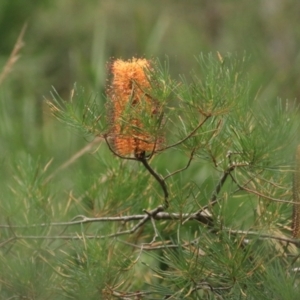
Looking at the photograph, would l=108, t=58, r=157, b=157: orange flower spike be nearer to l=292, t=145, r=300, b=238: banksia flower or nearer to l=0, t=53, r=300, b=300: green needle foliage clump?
l=0, t=53, r=300, b=300: green needle foliage clump

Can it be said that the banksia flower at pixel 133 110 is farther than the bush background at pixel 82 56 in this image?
No

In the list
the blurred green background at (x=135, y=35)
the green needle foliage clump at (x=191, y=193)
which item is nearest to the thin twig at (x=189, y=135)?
the green needle foliage clump at (x=191, y=193)

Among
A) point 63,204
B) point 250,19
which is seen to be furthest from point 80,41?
point 63,204

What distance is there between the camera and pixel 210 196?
120 cm

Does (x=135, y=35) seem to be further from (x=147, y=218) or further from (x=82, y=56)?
(x=147, y=218)

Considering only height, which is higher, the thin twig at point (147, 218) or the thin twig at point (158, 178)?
the thin twig at point (158, 178)

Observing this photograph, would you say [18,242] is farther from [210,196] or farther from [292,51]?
[292,51]

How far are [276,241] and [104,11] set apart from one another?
476 centimetres

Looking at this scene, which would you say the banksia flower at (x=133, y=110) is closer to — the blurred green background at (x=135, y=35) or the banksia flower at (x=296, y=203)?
the banksia flower at (x=296, y=203)

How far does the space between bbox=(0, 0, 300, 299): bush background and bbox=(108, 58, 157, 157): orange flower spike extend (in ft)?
0.28

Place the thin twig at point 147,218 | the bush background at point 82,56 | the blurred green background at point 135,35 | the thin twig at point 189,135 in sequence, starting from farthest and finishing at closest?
1. the blurred green background at point 135,35
2. the bush background at point 82,56
3. the thin twig at point 147,218
4. the thin twig at point 189,135

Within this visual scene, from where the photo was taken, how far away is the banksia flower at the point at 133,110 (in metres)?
1.05

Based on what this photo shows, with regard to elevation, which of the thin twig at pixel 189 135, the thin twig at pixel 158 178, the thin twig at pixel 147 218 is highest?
the thin twig at pixel 189 135

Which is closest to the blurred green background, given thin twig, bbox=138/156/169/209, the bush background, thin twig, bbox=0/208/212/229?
the bush background
